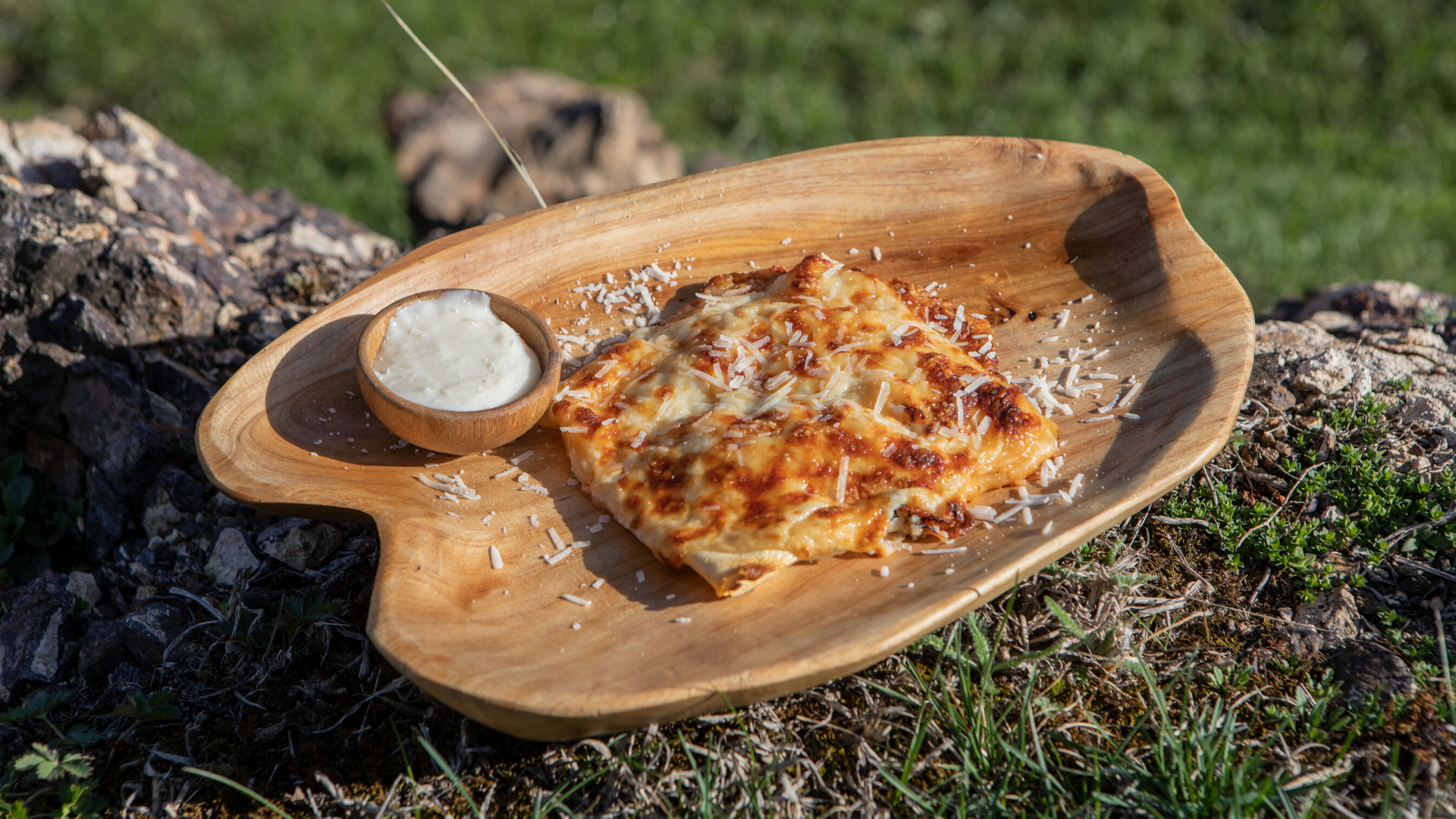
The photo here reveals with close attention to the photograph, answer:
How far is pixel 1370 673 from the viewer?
318 cm

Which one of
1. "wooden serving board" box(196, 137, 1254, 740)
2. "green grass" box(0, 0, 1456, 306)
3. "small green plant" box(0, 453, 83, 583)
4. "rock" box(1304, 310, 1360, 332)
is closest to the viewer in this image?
"wooden serving board" box(196, 137, 1254, 740)

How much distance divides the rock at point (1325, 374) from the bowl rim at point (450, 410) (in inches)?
126

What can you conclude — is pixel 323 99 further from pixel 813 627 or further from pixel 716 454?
pixel 813 627

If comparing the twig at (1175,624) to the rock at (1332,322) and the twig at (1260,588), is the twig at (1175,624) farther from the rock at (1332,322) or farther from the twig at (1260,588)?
the rock at (1332,322)

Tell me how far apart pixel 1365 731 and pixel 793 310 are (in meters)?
2.34

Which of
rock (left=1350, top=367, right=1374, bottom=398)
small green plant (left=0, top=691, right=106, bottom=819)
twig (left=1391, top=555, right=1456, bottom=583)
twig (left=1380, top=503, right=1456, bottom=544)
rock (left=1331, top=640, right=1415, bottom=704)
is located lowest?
small green plant (left=0, top=691, right=106, bottom=819)

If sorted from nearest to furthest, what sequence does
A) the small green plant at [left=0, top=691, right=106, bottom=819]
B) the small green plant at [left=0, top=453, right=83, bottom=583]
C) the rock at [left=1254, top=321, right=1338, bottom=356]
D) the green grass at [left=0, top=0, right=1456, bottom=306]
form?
the small green plant at [left=0, top=691, right=106, bottom=819] → the small green plant at [left=0, top=453, right=83, bottom=583] → the rock at [left=1254, top=321, right=1338, bottom=356] → the green grass at [left=0, top=0, right=1456, bottom=306]

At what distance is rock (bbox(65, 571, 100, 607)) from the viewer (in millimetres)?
3799

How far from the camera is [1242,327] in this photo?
139 inches

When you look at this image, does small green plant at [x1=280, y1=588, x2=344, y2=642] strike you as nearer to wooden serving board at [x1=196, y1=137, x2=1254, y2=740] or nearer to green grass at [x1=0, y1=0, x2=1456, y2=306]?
wooden serving board at [x1=196, y1=137, x2=1254, y2=740]

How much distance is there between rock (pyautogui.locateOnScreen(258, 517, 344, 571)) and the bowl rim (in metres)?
0.72

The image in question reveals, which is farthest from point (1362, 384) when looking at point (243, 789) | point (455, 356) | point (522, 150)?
point (522, 150)

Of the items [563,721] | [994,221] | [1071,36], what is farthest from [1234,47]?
[563,721]

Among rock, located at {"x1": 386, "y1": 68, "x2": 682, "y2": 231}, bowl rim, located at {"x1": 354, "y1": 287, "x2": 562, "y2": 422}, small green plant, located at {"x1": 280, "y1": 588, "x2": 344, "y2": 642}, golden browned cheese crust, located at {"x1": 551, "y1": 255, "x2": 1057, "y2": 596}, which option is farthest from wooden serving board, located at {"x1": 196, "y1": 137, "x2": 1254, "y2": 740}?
rock, located at {"x1": 386, "y1": 68, "x2": 682, "y2": 231}
